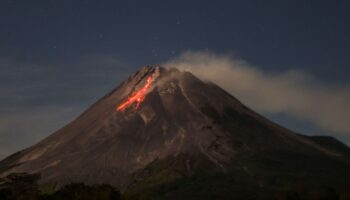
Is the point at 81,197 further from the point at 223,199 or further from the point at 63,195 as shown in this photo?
the point at 223,199

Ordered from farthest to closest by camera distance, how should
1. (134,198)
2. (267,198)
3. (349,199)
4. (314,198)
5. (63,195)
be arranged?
(267,198)
(314,198)
(349,199)
(134,198)
(63,195)

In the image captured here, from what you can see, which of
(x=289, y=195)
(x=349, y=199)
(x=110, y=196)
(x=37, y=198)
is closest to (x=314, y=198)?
(x=289, y=195)

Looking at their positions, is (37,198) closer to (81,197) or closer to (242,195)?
(81,197)

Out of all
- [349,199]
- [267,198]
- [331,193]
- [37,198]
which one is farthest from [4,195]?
[267,198]

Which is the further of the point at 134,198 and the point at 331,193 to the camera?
the point at 331,193

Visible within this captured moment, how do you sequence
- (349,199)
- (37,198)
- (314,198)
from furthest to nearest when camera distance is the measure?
(314,198) < (349,199) < (37,198)

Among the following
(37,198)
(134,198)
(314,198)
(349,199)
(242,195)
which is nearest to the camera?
(37,198)

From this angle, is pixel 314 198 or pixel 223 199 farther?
pixel 223 199

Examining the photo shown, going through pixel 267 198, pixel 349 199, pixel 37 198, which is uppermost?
pixel 267 198

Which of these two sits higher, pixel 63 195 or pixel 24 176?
pixel 24 176
